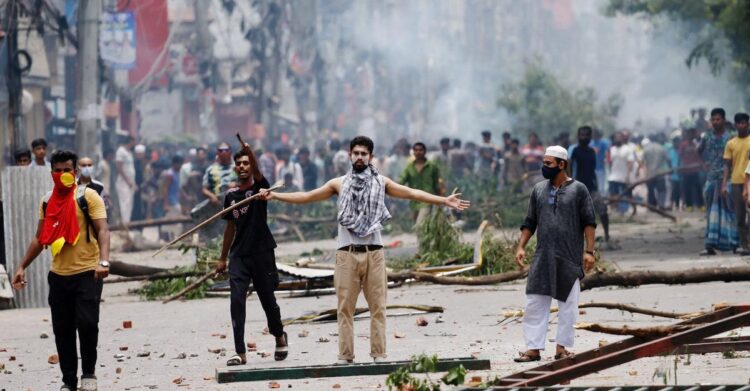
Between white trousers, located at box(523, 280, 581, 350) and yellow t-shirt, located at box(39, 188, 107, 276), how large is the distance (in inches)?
110

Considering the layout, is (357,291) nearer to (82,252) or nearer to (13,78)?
(82,252)

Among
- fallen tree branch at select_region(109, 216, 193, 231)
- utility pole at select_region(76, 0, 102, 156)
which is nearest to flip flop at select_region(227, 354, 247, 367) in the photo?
fallen tree branch at select_region(109, 216, 193, 231)

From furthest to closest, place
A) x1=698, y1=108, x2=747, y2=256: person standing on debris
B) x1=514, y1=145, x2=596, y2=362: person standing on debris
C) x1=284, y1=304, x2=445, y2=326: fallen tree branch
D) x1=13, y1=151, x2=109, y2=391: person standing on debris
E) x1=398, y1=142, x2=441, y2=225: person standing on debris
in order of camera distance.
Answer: x1=398, y1=142, x2=441, y2=225: person standing on debris
x1=698, y1=108, x2=747, y2=256: person standing on debris
x1=284, y1=304, x2=445, y2=326: fallen tree branch
x1=514, y1=145, x2=596, y2=362: person standing on debris
x1=13, y1=151, x2=109, y2=391: person standing on debris

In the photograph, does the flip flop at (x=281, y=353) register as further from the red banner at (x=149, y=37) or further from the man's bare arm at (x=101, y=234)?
the red banner at (x=149, y=37)

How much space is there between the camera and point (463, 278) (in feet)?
46.3

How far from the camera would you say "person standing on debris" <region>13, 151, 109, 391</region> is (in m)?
8.79

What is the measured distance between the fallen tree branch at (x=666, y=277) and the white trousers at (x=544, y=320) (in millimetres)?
2728

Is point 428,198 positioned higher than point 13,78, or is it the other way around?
point 13,78

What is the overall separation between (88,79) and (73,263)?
13882 millimetres

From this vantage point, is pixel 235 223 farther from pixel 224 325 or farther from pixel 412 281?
pixel 412 281

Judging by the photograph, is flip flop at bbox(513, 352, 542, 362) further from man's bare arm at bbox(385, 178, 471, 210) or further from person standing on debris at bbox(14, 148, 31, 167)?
person standing on debris at bbox(14, 148, 31, 167)

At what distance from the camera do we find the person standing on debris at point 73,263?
8.79m

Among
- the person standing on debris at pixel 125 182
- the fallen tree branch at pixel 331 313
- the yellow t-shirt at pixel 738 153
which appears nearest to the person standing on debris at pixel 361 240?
the fallen tree branch at pixel 331 313

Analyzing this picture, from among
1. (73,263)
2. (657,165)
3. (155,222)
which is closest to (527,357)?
(73,263)
